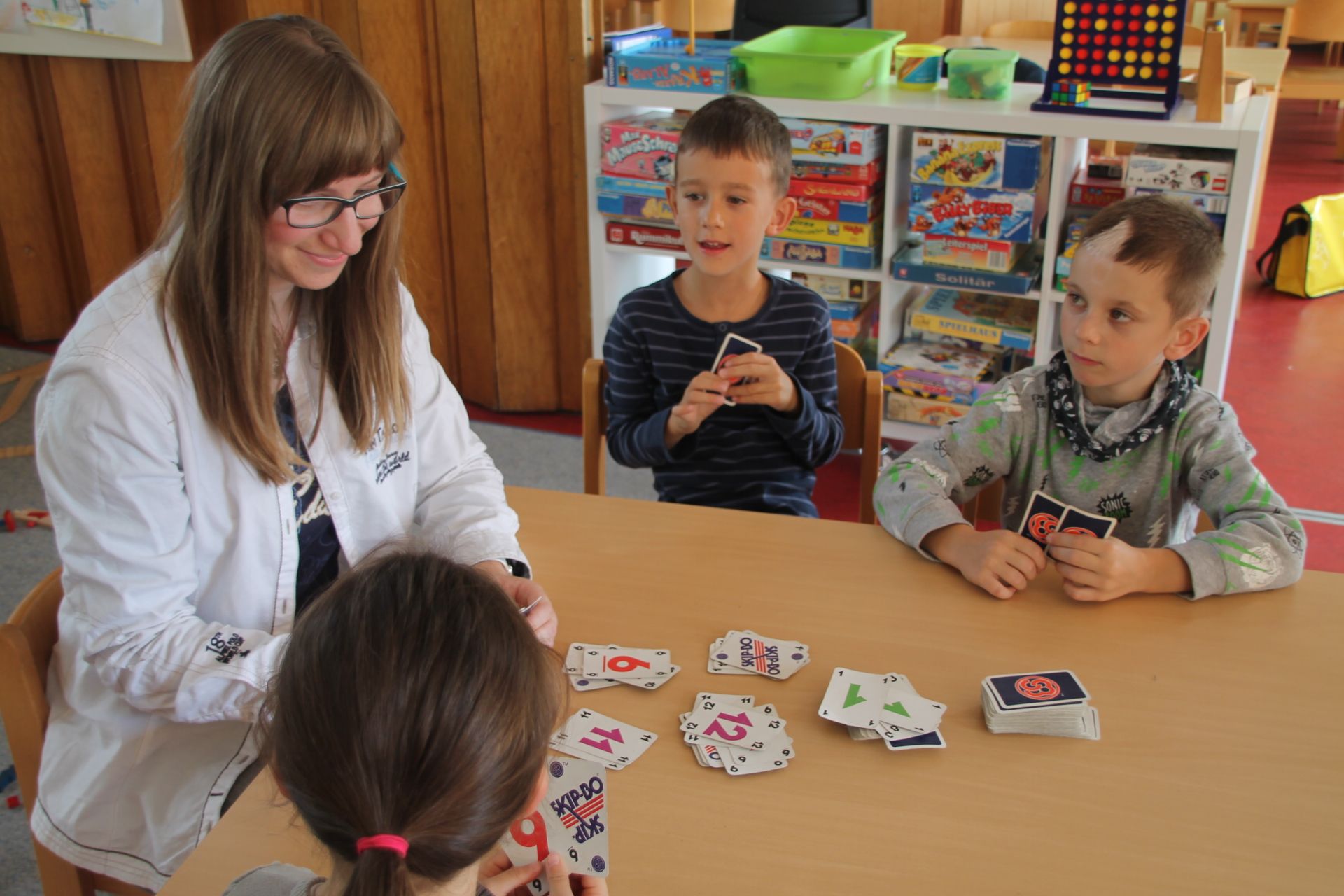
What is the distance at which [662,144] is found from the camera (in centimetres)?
328

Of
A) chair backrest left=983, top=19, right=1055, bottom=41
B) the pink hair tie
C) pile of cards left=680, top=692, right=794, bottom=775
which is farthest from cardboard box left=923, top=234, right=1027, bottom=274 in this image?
the pink hair tie

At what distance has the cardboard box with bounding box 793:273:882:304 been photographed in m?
3.48

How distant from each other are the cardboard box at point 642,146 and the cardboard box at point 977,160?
687 mm

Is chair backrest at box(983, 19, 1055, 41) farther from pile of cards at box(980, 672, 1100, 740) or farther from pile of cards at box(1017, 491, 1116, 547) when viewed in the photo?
pile of cards at box(980, 672, 1100, 740)

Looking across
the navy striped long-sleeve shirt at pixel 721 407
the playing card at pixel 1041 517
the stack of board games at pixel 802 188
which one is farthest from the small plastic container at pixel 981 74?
the playing card at pixel 1041 517

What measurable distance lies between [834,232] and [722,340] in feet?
4.52

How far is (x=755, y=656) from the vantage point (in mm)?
1344

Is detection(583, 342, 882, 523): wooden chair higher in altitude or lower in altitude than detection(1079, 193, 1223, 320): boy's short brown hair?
lower

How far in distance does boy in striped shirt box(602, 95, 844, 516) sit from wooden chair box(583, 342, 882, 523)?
3cm

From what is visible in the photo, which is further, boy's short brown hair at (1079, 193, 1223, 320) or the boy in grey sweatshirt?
boy's short brown hair at (1079, 193, 1223, 320)

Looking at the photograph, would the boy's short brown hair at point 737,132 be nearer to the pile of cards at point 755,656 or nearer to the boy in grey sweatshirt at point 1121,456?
the boy in grey sweatshirt at point 1121,456

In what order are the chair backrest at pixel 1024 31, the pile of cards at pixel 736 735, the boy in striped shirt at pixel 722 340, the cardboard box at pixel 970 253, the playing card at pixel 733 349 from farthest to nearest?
the chair backrest at pixel 1024 31, the cardboard box at pixel 970 253, the boy in striped shirt at pixel 722 340, the playing card at pixel 733 349, the pile of cards at pixel 736 735

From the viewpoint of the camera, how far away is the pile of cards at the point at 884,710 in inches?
47.3

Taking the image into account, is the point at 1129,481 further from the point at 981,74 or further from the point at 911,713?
the point at 981,74
